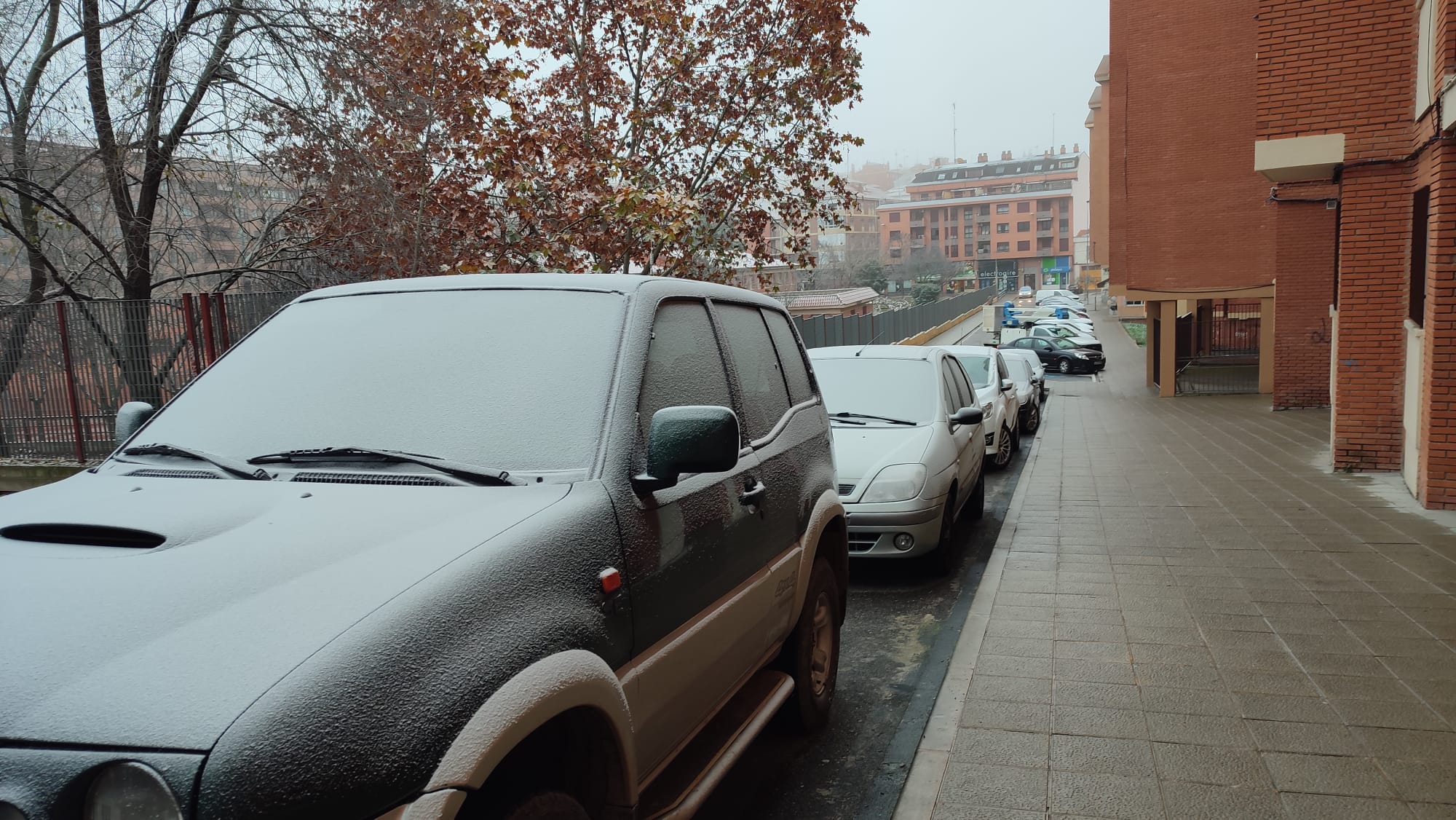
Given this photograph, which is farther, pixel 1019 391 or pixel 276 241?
pixel 1019 391

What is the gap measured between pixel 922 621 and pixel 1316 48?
8.50 meters

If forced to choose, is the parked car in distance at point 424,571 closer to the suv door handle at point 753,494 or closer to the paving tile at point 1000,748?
the suv door handle at point 753,494

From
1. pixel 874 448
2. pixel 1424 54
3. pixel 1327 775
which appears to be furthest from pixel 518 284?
pixel 1424 54

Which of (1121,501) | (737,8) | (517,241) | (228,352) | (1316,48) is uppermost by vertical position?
(737,8)

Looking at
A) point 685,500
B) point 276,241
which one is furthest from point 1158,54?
point 685,500

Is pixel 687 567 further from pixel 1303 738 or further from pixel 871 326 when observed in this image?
pixel 871 326

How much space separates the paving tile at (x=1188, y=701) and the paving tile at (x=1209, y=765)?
38 cm

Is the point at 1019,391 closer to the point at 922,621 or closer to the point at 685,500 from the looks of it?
the point at 922,621

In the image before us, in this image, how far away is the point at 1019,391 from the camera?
1752 centimetres

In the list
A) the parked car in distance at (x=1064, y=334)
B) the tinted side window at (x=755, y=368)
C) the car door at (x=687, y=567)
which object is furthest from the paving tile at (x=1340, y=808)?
the parked car in distance at (x=1064, y=334)

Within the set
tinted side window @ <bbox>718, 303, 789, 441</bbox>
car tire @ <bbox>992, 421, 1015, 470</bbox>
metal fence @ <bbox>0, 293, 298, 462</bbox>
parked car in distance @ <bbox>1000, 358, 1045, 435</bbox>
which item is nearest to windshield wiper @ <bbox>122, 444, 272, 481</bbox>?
tinted side window @ <bbox>718, 303, 789, 441</bbox>

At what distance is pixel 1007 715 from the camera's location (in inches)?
177

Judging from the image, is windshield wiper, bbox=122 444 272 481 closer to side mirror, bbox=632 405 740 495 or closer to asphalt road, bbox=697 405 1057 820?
side mirror, bbox=632 405 740 495

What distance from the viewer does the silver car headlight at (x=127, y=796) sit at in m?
1.54
